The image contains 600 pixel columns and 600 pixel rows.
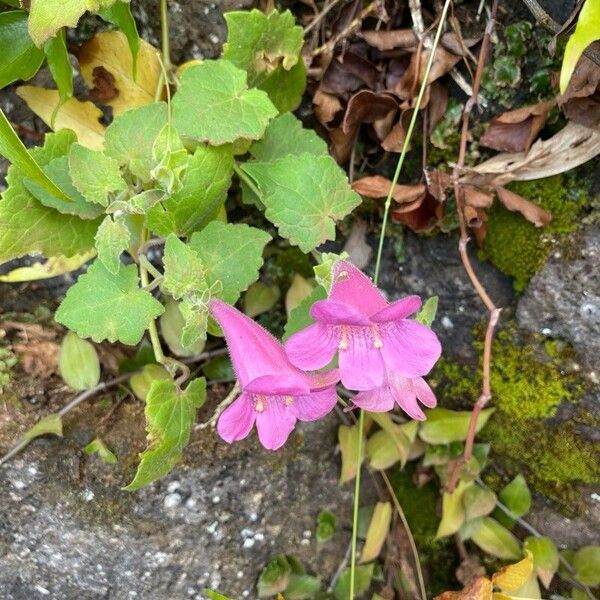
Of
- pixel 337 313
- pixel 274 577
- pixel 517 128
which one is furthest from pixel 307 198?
pixel 274 577

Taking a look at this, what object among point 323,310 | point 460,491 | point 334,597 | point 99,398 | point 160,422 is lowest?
point 334,597

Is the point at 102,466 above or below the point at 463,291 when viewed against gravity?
below

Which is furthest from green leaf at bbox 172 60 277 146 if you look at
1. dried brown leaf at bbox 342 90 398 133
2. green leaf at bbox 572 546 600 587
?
green leaf at bbox 572 546 600 587

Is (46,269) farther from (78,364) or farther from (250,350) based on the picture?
(250,350)

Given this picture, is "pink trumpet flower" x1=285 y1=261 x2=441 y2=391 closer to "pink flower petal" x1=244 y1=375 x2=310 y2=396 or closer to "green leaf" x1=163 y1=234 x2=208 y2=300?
"pink flower petal" x1=244 y1=375 x2=310 y2=396

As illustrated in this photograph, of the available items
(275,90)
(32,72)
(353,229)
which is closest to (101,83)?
(32,72)

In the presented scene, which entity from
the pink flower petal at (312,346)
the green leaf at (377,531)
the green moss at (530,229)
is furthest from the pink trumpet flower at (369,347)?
the green leaf at (377,531)

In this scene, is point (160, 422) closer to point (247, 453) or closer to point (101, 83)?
point (247, 453)
